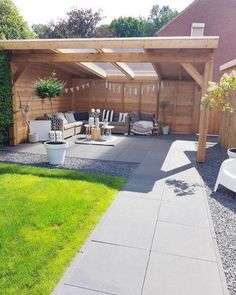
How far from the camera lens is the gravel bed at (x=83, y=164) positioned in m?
5.55

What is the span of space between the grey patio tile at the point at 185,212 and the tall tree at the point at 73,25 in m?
20.5

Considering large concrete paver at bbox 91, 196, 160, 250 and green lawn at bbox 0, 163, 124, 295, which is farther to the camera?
large concrete paver at bbox 91, 196, 160, 250

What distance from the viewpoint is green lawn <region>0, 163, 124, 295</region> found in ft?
7.54

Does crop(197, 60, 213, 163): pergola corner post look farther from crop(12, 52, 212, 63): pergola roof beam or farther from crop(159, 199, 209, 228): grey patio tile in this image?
crop(159, 199, 209, 228): grey patio tile

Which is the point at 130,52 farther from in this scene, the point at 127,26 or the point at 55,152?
the point at 127,26

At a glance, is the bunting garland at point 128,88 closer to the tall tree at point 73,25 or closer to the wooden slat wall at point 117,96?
the wooden slat wall at point 117,96

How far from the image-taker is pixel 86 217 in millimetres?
3393

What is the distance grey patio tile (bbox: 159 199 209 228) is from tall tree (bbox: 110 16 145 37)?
29.2 m

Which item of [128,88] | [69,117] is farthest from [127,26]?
[69,117]

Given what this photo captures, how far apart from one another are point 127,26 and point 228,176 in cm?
2950

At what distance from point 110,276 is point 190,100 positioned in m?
9.66

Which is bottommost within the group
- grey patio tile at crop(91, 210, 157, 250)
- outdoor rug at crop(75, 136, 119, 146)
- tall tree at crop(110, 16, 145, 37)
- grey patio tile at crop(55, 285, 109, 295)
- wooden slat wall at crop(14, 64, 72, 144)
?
grey patio tile at crop(55, 285, 109, 295)

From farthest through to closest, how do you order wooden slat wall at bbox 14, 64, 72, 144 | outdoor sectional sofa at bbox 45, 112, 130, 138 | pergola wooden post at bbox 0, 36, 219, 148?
outdoor sectional sofa at bbox 45, 112, 130, 138, wooden slat wall at bbox 14, 64, 72, 144, pergola wooden post at bbox 0, 36, 219, 148

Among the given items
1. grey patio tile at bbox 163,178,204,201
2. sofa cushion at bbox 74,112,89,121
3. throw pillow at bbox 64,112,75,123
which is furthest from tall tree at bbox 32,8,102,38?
grey patio tile at bbox 163,178,204,201
